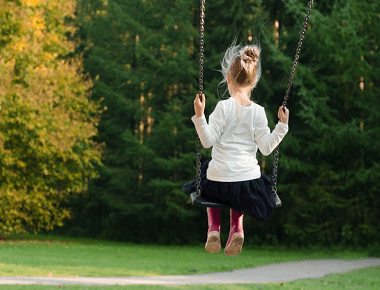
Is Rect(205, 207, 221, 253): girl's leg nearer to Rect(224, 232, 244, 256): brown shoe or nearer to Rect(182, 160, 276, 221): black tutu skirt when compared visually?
Rect(224, 232, 244, 256): brown shoe

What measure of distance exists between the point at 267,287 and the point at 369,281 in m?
3.01

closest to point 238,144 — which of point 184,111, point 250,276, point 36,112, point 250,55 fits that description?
point 250,55

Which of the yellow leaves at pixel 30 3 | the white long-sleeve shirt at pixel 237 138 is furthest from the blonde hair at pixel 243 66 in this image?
the yellow leaves at pixel 30 3

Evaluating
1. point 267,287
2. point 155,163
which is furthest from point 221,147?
point 155,163

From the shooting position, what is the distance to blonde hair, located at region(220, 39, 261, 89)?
4176 millimetres

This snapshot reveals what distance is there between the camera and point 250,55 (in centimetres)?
419

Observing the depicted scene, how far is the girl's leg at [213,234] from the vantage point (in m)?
4.28

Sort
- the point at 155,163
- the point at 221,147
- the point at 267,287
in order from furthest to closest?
the point at 155,163 → the point at 267,287 → the point at 221,147

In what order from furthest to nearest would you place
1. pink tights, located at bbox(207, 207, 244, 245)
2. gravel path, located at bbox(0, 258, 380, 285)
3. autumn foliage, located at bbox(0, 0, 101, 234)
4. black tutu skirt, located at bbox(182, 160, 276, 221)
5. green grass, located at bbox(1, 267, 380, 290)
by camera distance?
autumn foliage, located at bbox(0, 0, 101, 234), gravel path, located at bbox(0, 258, 380, 285), green grass, located at bbox(1, 267, 380, 290), pink tights, located at bbox(207, 207, 244, 245), black tutu skirt, located at bbox(182, 160, 276, 221)

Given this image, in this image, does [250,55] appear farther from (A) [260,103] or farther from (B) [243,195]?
(A) [260,103]

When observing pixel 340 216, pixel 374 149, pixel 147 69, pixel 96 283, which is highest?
pixel 147 69

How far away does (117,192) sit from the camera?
25875 mm

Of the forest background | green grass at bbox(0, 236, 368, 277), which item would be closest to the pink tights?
green grass at bbox(0, 236, 368, 277)

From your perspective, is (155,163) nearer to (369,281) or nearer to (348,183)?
(348,183)
